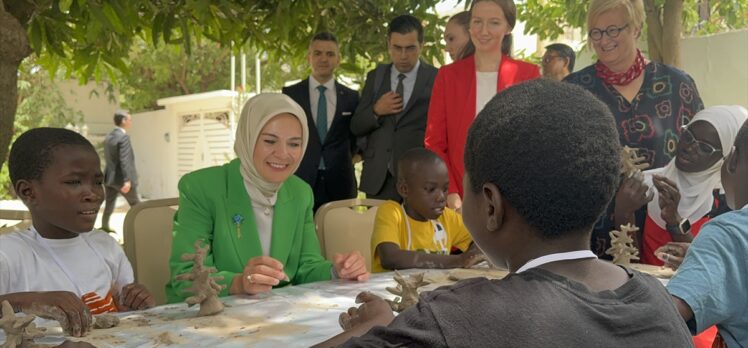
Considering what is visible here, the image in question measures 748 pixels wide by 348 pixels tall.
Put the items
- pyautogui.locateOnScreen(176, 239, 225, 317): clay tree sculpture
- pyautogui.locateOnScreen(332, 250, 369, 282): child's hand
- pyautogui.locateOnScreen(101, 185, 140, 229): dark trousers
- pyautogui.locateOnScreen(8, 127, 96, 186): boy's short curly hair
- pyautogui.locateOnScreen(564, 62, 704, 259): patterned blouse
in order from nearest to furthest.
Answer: pyautogui.locateOnScreen(176, 239, 225, 317): clay tree sculpture → pyautogui.locateOnScreen(8, 127, 96, 186): boy's short curly hair → pyautogui.locateOnScreen(332, 250, 369, 282): child's hand → pyautogui.locateOnScreen(564, 62, 704, 259): patterned blouse → pyautogui.locateOnScreen(101, 185, 140, 229): dark trousers

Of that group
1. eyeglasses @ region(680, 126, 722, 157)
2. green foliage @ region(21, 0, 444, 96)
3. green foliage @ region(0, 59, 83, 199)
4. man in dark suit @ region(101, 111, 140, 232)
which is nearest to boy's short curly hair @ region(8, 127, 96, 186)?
green foliage @ region(21, 0, 444, 96)

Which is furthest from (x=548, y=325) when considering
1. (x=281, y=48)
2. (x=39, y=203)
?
(x=281, y=48)

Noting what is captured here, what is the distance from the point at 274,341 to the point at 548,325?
0.98 m

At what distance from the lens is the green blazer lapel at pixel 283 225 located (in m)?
2.99

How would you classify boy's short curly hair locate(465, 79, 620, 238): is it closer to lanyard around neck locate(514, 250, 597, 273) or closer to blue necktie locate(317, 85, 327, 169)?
lanyard around neck locate(514, 250, 597, 273)

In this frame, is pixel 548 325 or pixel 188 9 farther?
pixel 188 9

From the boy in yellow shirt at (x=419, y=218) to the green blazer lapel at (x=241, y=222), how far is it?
664 mm

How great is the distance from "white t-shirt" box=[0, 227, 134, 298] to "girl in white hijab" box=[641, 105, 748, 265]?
2.38 m

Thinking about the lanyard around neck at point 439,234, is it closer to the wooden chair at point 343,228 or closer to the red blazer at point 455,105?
the wooden chair at point 343,228

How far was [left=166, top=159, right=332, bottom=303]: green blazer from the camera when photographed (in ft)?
9.27

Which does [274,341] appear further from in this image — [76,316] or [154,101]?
[154,101]

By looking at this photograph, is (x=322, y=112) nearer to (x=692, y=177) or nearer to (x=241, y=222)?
(x=241, y=222)

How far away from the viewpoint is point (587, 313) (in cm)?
107

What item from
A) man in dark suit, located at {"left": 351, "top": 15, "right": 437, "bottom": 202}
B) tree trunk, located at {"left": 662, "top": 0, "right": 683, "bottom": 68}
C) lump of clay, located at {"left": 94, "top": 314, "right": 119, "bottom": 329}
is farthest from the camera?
tree trunk, located at {"left": 662, "top": 0, "right": 683, "bottom": 68}
